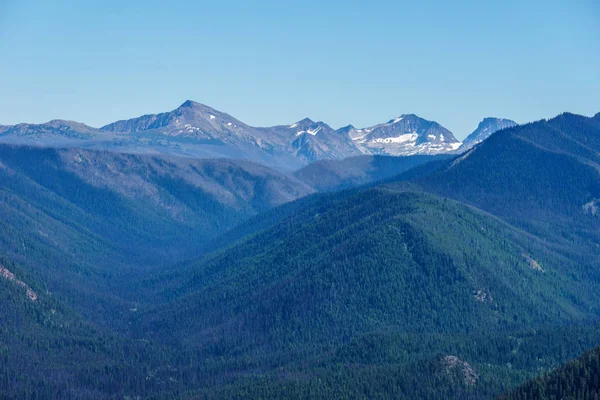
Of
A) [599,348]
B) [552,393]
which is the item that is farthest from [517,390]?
[599,348]

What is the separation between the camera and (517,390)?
18262cm

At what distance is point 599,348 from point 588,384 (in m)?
14.2

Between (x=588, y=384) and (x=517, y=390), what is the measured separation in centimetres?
1525

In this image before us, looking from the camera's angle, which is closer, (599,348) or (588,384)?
(588,384)

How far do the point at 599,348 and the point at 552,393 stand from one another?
59.2 ft

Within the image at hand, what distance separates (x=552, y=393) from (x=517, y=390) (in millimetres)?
9093

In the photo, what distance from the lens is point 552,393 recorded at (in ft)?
575

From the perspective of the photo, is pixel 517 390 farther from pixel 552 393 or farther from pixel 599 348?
pixel 599 348

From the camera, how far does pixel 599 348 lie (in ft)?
608

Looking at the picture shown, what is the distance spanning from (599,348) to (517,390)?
2023cm
